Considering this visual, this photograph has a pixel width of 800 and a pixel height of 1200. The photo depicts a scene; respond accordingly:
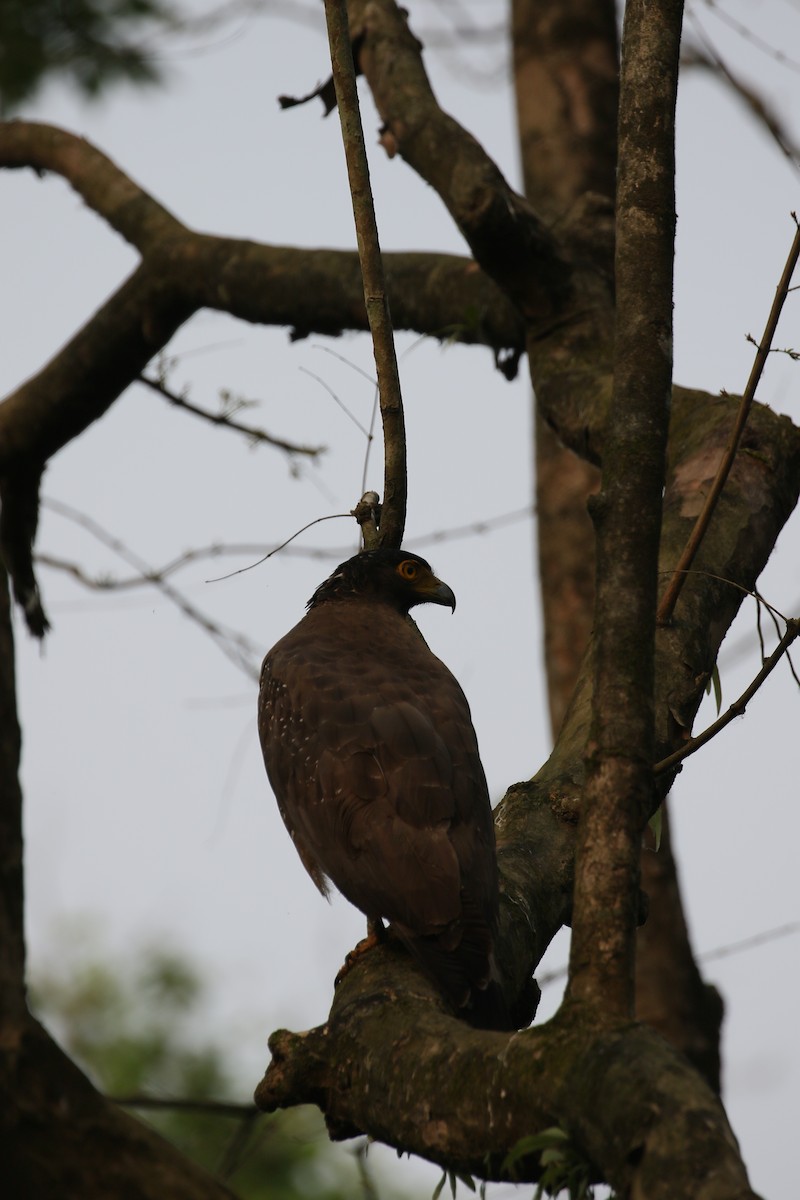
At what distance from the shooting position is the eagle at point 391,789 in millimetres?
3027

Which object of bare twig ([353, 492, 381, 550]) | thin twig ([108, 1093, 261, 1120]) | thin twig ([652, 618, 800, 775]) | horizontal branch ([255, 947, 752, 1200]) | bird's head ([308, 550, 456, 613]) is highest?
bird's head ([308, 550, 456, 613])

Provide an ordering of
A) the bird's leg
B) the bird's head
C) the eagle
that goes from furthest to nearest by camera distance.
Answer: the bird's head
the bird's leg
the eagle

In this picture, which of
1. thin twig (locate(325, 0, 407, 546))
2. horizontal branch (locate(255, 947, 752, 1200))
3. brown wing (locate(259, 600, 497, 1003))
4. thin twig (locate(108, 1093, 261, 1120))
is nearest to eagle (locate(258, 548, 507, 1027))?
brown wing (locate(259, 600, 497, 1003))

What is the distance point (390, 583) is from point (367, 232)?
1412 millimetres

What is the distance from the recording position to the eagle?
3.03 meters

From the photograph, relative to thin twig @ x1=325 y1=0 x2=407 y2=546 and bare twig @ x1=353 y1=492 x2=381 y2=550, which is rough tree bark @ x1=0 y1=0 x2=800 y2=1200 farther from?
bare twig @ x1=353 y1=492 x2=381 y2=550

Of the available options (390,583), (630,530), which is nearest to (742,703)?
(630,530)

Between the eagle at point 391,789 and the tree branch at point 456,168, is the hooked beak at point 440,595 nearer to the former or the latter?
the eagle at point 391,789

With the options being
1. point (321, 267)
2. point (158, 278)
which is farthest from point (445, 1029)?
point (158, 278)

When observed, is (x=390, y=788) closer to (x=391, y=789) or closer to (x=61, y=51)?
(x=391, y=789)

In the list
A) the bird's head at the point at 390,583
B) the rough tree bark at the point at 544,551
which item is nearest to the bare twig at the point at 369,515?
the bird's head at the point at 390,583

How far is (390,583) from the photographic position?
4.58 metres

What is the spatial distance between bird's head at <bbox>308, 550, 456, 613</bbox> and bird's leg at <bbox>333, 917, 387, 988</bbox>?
1337 millimetres

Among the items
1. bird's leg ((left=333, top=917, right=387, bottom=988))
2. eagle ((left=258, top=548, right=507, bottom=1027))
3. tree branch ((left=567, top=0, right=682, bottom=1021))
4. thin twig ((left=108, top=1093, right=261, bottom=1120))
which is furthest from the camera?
thin twig ((left=108, top=1093, right=261, bottom=1120))
